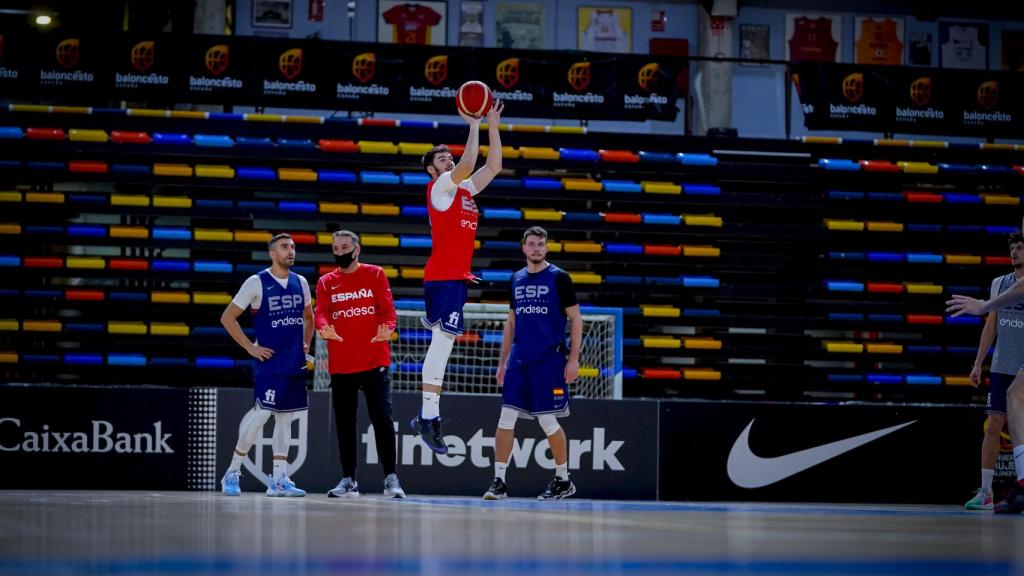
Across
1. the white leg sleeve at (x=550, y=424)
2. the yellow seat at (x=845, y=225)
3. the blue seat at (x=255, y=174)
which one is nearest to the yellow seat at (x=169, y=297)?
the blue seat at (x=255, y=174)

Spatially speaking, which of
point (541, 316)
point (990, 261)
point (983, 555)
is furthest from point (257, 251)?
point (983, 555)

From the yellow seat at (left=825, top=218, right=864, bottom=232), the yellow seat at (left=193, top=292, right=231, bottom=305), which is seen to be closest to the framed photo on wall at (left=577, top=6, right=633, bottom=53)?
the yellow seat at (left=825, top=218, right=864, bottom=232)

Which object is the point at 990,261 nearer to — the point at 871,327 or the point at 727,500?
the point at 871,327

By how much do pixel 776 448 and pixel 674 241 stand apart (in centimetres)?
587

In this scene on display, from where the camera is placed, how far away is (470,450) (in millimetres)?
11961

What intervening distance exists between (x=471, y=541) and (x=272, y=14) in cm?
1720

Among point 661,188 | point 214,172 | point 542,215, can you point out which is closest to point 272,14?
point 214,172

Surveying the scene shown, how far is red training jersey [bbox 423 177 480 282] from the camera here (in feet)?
32.1

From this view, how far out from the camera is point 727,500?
12.2 metres

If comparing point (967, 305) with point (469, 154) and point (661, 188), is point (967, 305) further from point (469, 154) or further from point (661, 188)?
point (661, 188)

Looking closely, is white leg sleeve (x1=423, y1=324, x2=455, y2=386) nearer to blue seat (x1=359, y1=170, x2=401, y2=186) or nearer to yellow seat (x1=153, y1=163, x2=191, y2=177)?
blue seat (x1=359, y1=170, x2=401, y2=186)

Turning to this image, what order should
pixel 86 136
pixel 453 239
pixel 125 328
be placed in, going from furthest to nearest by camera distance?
pixel 86 136 < pixel 125 328 < pixel 453 239

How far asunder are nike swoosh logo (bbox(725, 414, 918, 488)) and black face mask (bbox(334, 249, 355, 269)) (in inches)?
173

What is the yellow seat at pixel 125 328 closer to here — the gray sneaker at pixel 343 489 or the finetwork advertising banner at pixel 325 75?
the finetwork advertising banner at pixel 325 75
